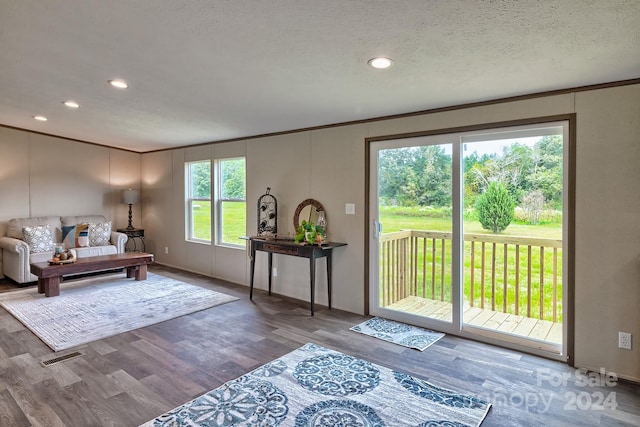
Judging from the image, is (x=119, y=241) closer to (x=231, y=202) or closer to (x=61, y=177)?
(x=61, y=177)

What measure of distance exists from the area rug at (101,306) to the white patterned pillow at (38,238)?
656 millimetres

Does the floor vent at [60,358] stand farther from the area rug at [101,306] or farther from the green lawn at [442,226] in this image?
the green lawn at [442,226]

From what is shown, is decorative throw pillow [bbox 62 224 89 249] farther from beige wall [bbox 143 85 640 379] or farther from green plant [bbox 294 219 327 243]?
green plant [bbox 294 219 327 243]

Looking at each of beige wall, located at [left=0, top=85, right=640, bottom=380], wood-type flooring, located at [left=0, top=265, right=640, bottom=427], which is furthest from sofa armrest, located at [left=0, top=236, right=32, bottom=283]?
wood-type flooring, located at [left=0, top=265, right=640, bottom=427]

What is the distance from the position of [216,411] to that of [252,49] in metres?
2.32

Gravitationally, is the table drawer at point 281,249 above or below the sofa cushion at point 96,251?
above

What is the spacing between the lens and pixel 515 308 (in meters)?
3.68

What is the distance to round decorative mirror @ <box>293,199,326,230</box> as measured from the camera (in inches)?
177

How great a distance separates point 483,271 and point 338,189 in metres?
1.82

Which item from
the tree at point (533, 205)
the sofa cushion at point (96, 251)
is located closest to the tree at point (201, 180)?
the sofa cushion at point (96, 251)

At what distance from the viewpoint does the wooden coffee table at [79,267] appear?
180 inches

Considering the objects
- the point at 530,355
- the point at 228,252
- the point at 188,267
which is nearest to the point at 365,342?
the point at 530,355

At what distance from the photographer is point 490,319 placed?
11.9 ft

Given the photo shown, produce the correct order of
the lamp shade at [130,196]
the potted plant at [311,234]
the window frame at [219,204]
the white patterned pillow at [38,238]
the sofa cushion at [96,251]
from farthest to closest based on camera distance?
the lamp shade at [130,196] < the window frame at [219,204] < the sofa cushion at [96,251] < the white patterned pillow at [38,238] < the potted plant at [311,234]
